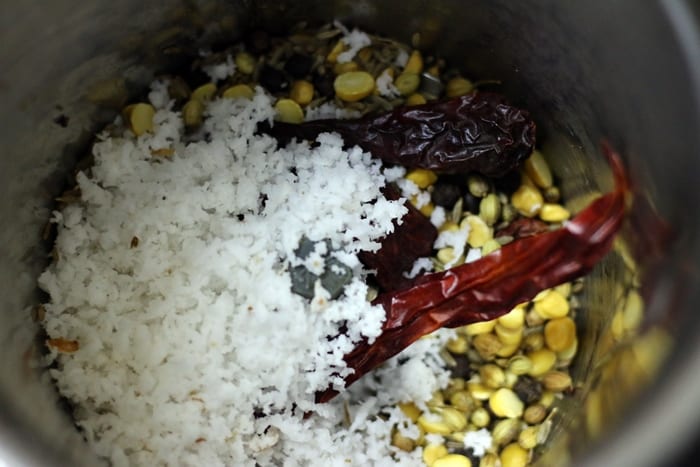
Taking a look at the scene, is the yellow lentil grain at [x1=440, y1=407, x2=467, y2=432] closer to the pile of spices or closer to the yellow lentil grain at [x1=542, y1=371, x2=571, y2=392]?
the pile of spices

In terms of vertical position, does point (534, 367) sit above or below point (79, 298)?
below

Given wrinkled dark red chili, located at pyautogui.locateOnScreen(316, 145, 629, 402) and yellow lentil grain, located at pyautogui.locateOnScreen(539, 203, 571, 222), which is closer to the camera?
wrinkled dark red chili, located at pyautogui.locateOnScreen(316, 145, 629, 402)

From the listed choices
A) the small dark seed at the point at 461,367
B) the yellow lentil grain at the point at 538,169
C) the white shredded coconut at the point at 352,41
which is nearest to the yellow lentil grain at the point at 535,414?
the small dark seed at the point at 461,367

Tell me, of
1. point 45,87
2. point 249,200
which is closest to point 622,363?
point 249,200

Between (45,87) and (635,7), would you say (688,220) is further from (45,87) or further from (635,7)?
(45,87)

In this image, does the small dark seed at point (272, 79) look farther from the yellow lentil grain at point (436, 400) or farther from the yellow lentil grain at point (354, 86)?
the yellow lentil grain at point (436, 400)

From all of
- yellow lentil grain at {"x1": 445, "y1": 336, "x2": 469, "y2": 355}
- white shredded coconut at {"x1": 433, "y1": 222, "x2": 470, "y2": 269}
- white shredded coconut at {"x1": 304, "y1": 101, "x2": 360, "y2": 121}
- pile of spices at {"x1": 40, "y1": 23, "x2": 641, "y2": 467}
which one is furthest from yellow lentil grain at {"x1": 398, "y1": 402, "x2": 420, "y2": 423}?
white shredded coconut at {"x1": 304, "y1": 101, "x2": 360, "y2": 121}

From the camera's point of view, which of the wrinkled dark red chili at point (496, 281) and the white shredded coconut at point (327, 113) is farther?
the white shredded coconut at point (327, 113)
